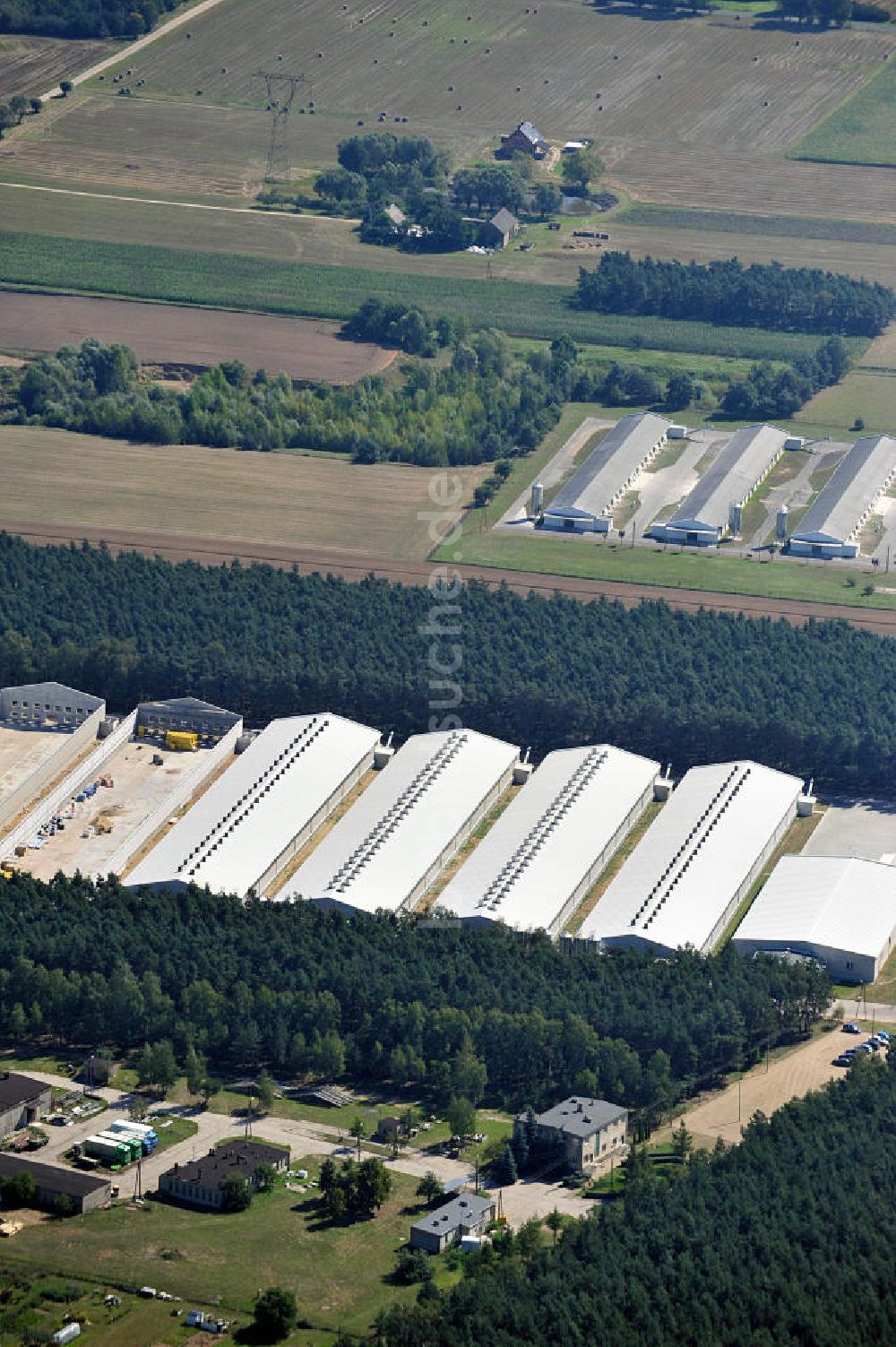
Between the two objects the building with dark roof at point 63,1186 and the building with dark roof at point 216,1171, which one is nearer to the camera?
the building with dark roof at point 63,1186

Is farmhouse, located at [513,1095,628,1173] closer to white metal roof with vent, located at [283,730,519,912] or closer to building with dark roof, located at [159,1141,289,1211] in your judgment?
building with dark roof, located at [159,1141,289,1211]

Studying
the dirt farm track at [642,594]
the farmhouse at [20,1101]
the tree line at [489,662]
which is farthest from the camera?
the dirt farm track at [642,594]

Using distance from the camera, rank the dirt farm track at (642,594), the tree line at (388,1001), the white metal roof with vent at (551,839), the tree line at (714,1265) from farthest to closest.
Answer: the dirt farm track at (642,594) → the white metal roof with vent at (551,839) → the tree line at (388,1001) → the tree line at (714,1265)

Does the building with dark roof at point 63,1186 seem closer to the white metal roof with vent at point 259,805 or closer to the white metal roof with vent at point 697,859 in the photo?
the white metal roof with vent at point 259,805

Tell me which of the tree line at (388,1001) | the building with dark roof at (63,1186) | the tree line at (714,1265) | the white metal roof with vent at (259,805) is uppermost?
the tree line at (714,1265)

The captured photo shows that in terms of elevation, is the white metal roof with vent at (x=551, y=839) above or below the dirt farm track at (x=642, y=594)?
above

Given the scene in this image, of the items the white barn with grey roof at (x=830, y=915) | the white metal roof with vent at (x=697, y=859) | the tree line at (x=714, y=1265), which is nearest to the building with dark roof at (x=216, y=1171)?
the tree line at (x=714, y=1265)

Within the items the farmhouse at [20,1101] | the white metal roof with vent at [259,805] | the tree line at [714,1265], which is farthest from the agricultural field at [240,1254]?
the white metal roof with vent at [259,805]

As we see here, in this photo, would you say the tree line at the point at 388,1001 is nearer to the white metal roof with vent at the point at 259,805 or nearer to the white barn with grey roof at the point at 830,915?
the white barn with grey roof at the point at 830,915

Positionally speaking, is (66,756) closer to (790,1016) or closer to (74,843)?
(74,843)

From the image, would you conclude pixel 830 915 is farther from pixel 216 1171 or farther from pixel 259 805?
pixel 216 1171
